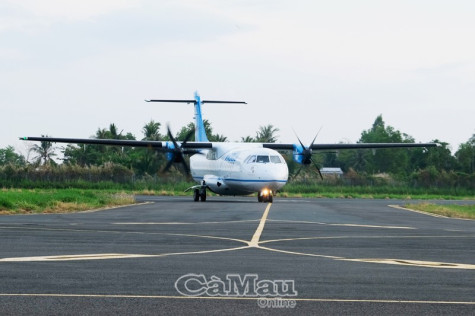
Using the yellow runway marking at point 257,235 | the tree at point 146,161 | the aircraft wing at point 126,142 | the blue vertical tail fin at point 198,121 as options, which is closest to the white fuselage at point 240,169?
the aircraft wing at point 126,142

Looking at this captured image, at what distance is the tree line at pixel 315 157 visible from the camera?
79312 millimetres

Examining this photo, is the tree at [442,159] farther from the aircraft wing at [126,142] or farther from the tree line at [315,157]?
the aircraft wing at [126,142]

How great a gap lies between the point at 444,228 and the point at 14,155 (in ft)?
538

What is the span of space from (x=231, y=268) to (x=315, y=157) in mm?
136700

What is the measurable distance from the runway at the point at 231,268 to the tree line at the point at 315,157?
154 ft

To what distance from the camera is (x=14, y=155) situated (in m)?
178

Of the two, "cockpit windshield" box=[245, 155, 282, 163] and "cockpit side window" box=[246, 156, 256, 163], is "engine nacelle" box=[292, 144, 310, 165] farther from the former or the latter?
"cockpit side window" box=[246, 156, 256, 163]

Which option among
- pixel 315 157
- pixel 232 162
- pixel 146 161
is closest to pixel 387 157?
pixel 315 157

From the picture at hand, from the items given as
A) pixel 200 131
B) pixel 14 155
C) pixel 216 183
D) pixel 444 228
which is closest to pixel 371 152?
pixel 14 155

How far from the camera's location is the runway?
8.56m

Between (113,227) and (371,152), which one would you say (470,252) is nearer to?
(113,227)

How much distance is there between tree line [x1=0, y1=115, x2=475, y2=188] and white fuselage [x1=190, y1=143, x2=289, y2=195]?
658 inches

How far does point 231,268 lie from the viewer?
12.0m

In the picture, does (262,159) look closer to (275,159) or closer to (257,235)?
(275,159)
